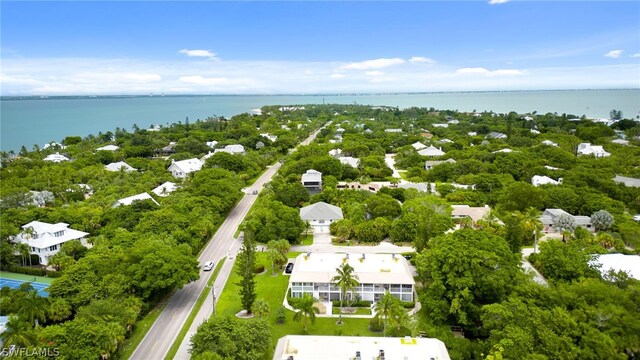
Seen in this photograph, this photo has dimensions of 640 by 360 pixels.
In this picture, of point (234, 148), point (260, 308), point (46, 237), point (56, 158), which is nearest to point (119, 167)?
point (56, 158)

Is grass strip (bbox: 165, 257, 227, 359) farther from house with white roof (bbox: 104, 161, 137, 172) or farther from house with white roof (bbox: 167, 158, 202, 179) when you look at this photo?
house with white roof (bbox: 104, 161, 137, 172)

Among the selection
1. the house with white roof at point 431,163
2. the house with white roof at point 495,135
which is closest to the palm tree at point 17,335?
the house with white roof at point 431,163

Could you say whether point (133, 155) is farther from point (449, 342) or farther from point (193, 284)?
point (449, 342)

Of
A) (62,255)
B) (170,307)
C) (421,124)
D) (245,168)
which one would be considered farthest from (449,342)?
(421,124)

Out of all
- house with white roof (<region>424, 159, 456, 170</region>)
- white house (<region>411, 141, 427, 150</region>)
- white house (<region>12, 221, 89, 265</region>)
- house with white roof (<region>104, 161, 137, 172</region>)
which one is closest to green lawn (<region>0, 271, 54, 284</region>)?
white house (<region>12, 221, 89, 265</region>)

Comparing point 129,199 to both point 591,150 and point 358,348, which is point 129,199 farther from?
point 591,150

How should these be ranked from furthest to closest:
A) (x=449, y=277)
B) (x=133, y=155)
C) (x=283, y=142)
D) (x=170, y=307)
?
(x=283, y=142)
(x=133, y=155)
(x=170, y=307)
(x=449, y=277)
